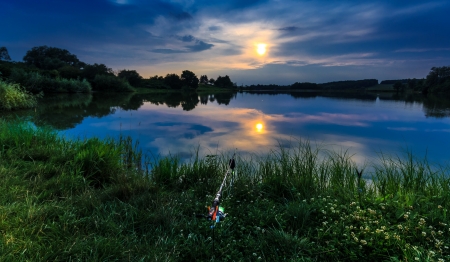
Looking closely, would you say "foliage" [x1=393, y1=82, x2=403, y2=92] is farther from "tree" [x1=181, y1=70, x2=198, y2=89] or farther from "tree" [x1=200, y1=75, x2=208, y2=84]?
"tree" [x1=200, y1=75, x2=208, y2=84]

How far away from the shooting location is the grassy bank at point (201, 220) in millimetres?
2033

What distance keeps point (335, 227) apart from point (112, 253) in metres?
2.05

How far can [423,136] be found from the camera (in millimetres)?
10977

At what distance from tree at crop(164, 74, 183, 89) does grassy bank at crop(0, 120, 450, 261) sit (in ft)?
269

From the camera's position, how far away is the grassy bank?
2033mm

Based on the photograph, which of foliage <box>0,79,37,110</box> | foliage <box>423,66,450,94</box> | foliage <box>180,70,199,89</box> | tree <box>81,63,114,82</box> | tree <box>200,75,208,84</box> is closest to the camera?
foliage <box>0,79,37,110</box>

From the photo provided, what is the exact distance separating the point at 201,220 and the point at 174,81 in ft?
276

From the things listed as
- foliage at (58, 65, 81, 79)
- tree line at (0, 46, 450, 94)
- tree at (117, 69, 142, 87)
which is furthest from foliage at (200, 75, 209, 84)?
foliage at (58, 65, 81, 79)

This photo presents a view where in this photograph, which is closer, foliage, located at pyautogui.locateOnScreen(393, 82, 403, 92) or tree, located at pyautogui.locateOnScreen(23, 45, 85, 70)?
tree, located at pyautogui.locateOnScreen(23, 45, 85, 70)

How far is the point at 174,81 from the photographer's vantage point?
3275 inches

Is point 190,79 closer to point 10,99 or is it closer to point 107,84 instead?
point 107,84

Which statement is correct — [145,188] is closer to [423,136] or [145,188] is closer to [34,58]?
[423,136]

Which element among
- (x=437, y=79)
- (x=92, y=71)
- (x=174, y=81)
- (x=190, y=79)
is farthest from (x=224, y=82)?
(x=437, y=79)

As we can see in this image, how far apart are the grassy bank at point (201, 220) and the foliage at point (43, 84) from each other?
110ft
